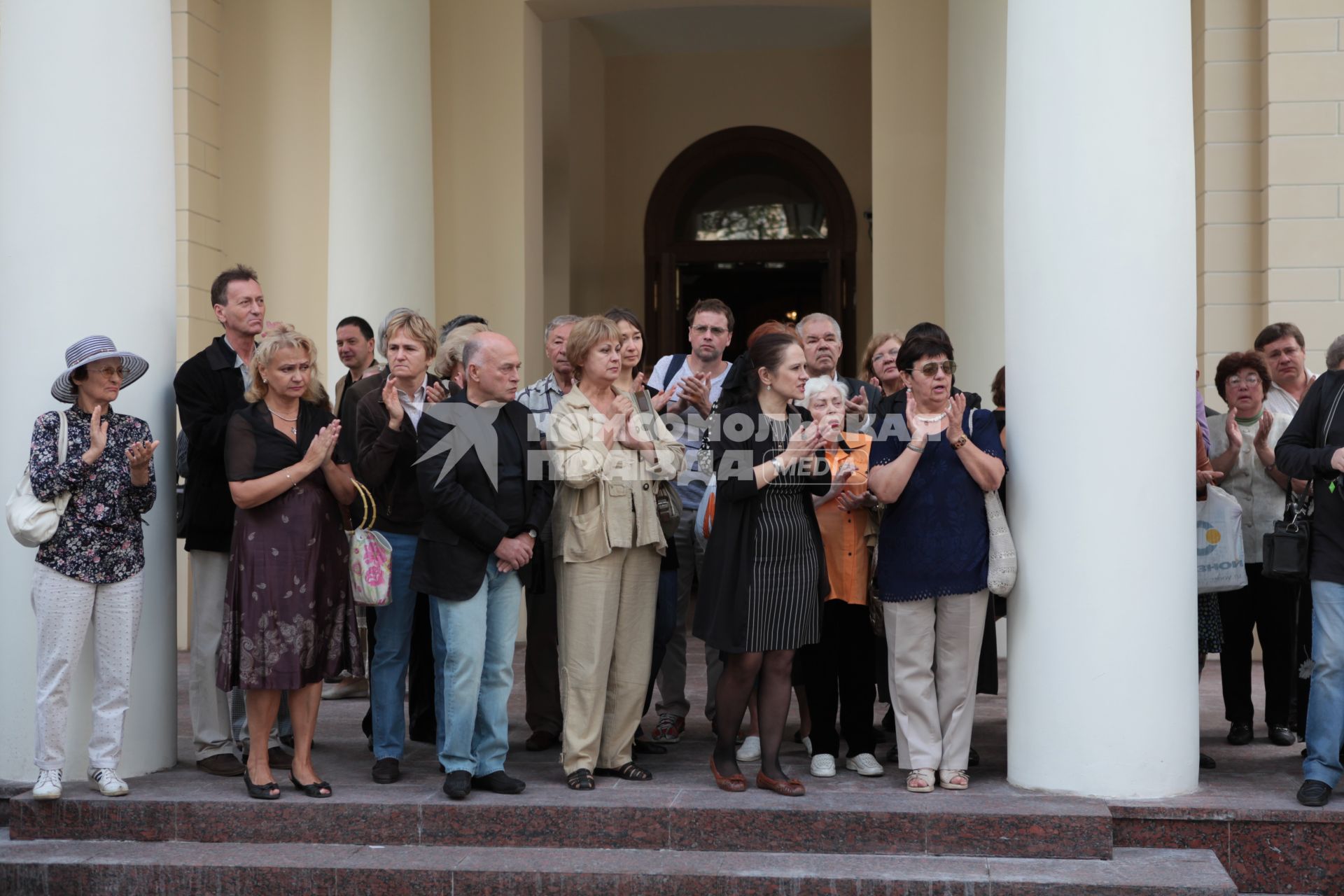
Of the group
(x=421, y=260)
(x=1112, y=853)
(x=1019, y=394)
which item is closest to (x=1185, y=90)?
(x=1019, y=394)

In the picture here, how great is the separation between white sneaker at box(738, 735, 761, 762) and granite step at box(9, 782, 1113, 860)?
0.55 metres

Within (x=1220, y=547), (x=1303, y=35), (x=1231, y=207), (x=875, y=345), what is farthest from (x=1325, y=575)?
(x=1303, y=35)

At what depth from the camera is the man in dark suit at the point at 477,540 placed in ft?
16.6

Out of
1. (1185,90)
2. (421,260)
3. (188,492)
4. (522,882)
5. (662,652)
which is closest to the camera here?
(522,882)

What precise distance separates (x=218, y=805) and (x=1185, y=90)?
4522 millimetres

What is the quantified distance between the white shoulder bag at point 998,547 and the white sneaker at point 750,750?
122 cm

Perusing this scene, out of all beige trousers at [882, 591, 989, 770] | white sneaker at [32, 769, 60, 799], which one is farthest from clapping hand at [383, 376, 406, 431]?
beige trousers at [882, 591, 989, 770]

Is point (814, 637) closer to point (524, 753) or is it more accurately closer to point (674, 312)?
point (524, 753)

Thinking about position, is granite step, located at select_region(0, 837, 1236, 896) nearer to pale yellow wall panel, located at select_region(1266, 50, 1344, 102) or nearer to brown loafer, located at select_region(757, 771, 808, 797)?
brown loafer, located at select_region(757, 771, 808, 797)

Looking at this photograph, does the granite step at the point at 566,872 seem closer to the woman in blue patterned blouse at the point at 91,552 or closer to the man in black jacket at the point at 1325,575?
the woman in blue patterned blouse at the point at 91,552

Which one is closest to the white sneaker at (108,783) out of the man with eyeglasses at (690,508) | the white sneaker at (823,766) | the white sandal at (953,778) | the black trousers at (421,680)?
the black trousers at (421,680)

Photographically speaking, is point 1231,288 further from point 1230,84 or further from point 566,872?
point 566,872

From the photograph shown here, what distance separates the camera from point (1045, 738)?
5008 mm

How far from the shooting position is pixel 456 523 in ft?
16.5
